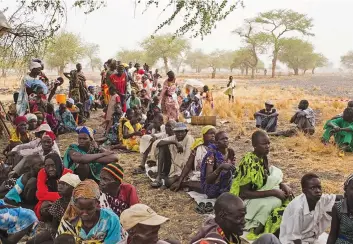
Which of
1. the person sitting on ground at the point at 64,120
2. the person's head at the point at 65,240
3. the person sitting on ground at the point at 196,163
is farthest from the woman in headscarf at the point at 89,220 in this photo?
the person sitting on ground at the point at 64,120

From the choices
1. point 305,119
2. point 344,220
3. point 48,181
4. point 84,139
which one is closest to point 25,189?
point 48,181

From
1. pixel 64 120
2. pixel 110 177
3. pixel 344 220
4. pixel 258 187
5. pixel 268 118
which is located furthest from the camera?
pixel 64 120

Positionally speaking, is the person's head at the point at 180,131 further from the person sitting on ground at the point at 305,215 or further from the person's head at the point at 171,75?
the person's head at the point at 171,75

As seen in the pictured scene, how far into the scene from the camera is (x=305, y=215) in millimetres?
3855

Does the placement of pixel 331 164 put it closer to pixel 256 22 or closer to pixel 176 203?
pixel 176 203

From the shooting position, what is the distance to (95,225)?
3.16m

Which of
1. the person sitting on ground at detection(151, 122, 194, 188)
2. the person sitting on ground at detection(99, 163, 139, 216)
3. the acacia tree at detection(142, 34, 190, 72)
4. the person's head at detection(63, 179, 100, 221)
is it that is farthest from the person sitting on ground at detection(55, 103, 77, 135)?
the acacia tree at detection(142, 34, 190, 72)

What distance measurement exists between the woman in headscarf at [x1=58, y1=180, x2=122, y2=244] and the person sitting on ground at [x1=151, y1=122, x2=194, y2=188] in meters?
2.82

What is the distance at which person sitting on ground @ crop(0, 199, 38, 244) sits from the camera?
3.63 meters

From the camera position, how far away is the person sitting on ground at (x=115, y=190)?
150 inches

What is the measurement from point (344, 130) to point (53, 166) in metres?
5.83

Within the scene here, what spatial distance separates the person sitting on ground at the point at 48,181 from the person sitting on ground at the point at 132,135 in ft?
13.0

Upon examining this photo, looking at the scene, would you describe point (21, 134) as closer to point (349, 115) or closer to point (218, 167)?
point (218, 167)

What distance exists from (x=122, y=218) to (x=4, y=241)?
63.9 inches
